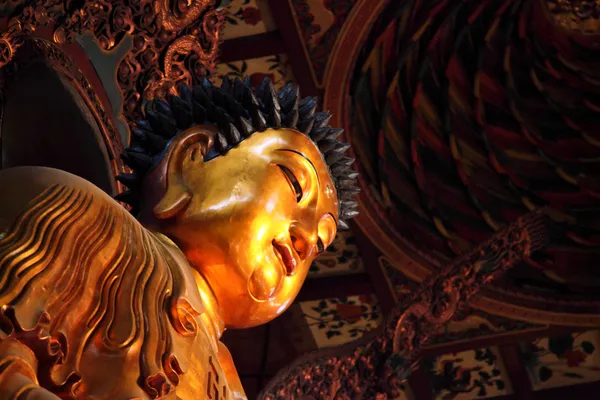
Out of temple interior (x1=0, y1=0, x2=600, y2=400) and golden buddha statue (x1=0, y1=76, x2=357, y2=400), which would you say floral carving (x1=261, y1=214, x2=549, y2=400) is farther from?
golden buddha statue (x1=0, y1=76, x2=357, y2=400)

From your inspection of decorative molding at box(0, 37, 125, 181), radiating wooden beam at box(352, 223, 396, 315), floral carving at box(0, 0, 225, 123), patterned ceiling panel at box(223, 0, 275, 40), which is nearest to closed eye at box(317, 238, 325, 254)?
decorative molding at box(0, 37, 125, 181)

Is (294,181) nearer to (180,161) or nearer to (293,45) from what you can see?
(180,161)

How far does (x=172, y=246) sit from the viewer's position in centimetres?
233

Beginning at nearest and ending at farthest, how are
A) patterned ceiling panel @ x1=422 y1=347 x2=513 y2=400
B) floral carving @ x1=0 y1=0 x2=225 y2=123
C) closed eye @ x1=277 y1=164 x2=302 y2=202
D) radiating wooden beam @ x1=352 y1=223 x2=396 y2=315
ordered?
1. closed eye @ x1=277 y1=164 x2=302 y2=202
2. floral carving @ x1=0 y1=0 x2=225 y2=123
3. radiating wooden beam @ x1=352 y1=223 x2=396 y2=315
4. patterned ceiling panel @ x1=422 y1=347 x2=513 y2=400

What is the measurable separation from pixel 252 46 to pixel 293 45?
0.67 ft

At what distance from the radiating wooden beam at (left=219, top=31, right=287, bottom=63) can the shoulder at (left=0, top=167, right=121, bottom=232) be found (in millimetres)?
3801

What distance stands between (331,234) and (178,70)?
0.91 metres

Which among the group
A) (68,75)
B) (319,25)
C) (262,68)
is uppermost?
(68,75)

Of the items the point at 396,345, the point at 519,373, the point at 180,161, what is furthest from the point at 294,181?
the point at 519,373

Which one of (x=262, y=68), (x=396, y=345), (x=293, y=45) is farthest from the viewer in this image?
(x=262, y=68)

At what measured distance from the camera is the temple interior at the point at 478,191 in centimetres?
649

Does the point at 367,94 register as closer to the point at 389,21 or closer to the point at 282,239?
the point at 389,21

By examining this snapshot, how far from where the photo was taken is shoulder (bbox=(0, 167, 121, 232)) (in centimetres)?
198

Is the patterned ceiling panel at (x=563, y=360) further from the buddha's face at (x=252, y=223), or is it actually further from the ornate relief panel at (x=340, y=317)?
the buddha's face at (x=252, y=223)
